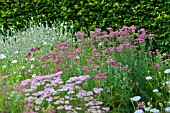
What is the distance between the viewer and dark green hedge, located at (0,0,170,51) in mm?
7262

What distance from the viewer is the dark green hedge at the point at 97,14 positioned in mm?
7262

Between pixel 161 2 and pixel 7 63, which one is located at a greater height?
pixel 161 2

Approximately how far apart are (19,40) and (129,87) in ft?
8.31

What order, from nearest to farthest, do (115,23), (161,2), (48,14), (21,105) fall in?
(21,105) < (161,2) < (115,23) < (48,14)

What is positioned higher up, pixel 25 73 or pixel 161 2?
pixel 161 2

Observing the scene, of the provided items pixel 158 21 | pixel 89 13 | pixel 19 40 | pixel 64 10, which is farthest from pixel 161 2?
pixel 19 40

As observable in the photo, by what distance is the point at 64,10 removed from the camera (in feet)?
26.9

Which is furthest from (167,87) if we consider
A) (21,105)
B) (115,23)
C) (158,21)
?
(115,23)

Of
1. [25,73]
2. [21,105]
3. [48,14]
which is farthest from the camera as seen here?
[48,14]

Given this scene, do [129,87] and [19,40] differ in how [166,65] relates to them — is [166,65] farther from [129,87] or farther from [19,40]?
[19,40]

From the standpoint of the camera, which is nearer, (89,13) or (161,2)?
(161,2)

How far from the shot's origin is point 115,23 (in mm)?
7742

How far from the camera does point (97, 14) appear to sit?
310 inches

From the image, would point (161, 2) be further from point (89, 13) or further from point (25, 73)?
point (25, 73)
